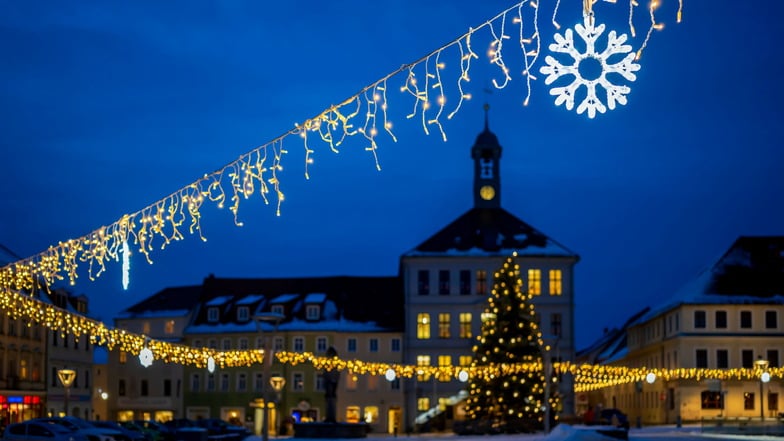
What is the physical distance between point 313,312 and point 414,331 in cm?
692

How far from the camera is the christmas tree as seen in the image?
54625mm

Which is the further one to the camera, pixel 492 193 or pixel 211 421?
pixel 492 193

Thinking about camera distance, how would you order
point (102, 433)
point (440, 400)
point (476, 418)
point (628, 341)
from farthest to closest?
point (628, 341)
point (440, 400)
point (476, 418)
point (102, 433)

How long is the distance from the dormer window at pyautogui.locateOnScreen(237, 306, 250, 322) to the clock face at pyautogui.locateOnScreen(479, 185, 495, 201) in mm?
17320

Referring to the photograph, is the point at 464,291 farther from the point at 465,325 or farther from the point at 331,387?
the point at 331,387

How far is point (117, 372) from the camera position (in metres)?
79.2

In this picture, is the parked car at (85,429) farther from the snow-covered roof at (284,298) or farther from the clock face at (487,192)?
the clock face at (487,192)

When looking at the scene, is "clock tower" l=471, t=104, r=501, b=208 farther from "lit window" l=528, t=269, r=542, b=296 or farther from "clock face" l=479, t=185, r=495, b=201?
"lit window" l=528, t=269, r=542, b=296

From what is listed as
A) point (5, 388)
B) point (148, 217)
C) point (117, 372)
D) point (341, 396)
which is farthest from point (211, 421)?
point (148, 217)

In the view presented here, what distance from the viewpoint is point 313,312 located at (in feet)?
248

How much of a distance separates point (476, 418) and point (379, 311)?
2204cm

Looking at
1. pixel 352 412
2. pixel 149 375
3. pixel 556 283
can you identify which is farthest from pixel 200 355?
pixel 149 375

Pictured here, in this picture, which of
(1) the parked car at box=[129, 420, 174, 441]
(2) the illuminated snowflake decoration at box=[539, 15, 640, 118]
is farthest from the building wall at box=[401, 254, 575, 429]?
(2) the illuminated snowflake decoration at box=[539, 15, 640, 118]

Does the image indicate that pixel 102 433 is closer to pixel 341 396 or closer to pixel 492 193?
pixel 341 396
